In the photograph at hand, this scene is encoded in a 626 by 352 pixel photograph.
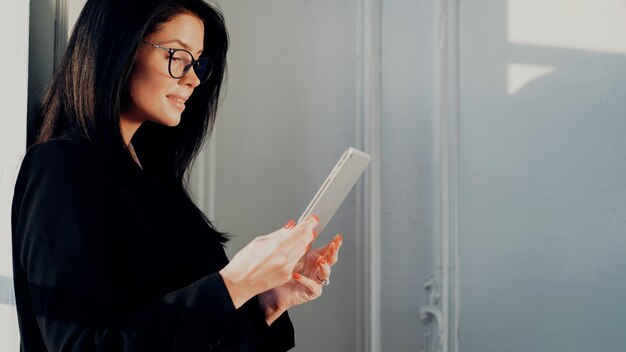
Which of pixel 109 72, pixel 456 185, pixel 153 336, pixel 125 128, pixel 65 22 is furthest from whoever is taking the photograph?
pixel 456 185

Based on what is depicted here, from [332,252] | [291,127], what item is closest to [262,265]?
[332,252]

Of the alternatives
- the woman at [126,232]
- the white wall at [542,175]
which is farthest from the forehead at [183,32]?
the white wall at [542,175]

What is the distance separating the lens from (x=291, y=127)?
1.70m

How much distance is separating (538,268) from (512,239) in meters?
0.08

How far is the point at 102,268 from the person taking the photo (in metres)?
0.91

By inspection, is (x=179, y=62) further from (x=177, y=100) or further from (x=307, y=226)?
(x=307, y=226)

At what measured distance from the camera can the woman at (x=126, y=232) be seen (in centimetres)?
90

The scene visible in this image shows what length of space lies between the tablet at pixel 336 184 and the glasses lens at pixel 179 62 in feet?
0.88

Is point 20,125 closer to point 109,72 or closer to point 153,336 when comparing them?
point 109,72

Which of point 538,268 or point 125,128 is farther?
point 538,268

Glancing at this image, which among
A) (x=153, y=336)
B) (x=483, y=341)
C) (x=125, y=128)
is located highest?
(x=125, y=128)

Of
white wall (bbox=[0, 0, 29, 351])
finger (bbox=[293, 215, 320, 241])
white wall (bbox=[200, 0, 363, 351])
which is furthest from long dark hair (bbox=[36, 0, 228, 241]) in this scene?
white wall (bbox=[200, 0, 363, 351])

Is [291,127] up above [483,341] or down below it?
above

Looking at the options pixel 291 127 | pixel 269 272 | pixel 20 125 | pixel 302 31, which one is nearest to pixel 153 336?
pixel 269 272
